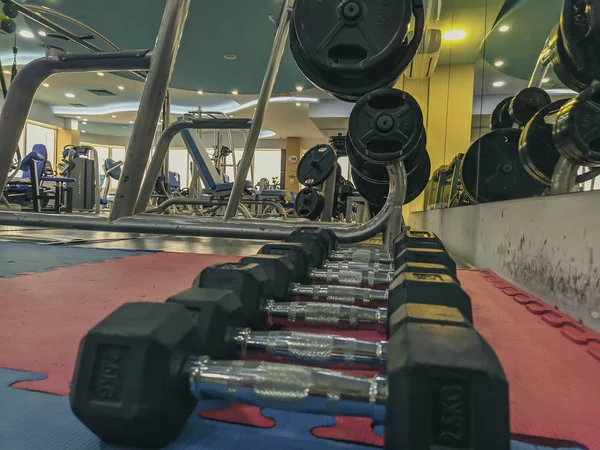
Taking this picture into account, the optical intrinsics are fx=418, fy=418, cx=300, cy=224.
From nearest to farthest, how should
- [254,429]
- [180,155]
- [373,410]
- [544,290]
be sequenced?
[373,410]
[254,429]
[544,290]
[180,155]

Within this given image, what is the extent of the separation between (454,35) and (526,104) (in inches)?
108

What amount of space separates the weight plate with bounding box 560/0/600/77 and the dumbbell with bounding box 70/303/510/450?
0.91 meters

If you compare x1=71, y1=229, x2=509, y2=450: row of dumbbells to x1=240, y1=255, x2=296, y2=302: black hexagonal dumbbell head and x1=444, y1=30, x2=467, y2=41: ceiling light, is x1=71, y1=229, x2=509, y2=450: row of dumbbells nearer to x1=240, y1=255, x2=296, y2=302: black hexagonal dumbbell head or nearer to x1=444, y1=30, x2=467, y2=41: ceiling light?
x1=240, y1=255, x2=296, y2=302: black hexagonal dumbbell head

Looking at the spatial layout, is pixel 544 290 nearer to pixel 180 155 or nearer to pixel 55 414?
pixel 55 414

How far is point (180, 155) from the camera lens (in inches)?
540

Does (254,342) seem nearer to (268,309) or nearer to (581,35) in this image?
(268,309)

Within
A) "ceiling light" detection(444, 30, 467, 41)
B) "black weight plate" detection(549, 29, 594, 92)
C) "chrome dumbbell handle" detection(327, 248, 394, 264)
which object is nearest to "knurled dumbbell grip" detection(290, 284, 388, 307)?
"chrome dumbbell handle" detection(327, 248, 394, 264)

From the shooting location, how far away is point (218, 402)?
0.45 meters

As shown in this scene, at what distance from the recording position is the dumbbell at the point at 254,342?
1.32 feet

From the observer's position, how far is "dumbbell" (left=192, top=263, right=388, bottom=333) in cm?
55

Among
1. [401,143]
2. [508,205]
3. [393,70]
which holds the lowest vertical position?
[508,205]

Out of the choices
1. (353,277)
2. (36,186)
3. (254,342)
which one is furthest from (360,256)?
(36,186)

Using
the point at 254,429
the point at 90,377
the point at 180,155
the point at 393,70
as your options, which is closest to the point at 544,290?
the point at 393,70

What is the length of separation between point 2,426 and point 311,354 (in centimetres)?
30
